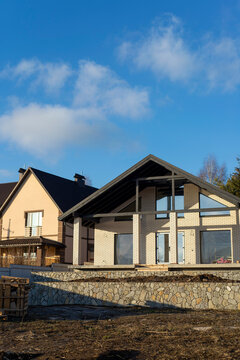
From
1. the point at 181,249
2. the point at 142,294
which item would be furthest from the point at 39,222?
the point at 142,294

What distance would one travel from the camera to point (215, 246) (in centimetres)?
2427

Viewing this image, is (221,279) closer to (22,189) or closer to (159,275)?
(159,275)

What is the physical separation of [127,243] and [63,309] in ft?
34.9

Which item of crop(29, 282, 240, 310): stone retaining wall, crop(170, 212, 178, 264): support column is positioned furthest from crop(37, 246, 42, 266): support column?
crop(170, 212, 178, 264): support column

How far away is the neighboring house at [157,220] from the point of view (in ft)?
77.2

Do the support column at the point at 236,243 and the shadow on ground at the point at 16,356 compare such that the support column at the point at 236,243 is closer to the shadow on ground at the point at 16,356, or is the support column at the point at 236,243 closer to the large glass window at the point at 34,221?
the large glass window at the point at 34,221

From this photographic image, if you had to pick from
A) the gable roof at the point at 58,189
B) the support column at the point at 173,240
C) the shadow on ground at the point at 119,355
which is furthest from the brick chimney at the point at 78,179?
the shadow on ground at the point at 119,355

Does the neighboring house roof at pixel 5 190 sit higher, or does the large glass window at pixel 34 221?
the neighboring house roof at pixel 5 190

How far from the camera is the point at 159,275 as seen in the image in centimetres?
2006

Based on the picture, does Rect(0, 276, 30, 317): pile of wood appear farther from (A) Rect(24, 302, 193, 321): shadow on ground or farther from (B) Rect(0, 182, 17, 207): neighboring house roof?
(B) Rect(0, 182, 17, 207): neighboring house roof

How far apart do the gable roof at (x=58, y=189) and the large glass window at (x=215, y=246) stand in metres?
13.1

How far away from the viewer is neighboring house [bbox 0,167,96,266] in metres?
32.9

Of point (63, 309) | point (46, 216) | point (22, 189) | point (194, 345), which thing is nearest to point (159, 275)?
point (63, 309)

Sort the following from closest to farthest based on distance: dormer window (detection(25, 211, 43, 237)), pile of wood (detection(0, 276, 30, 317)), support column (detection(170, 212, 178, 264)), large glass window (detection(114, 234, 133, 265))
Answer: pile of wood (detection(0, 276, 30, 317))
support column (detection(170, 212, 178, 264))
large glass window (detection(114, 234, 133, 265))
dormer window (detection(25, 211, 43, 237))
